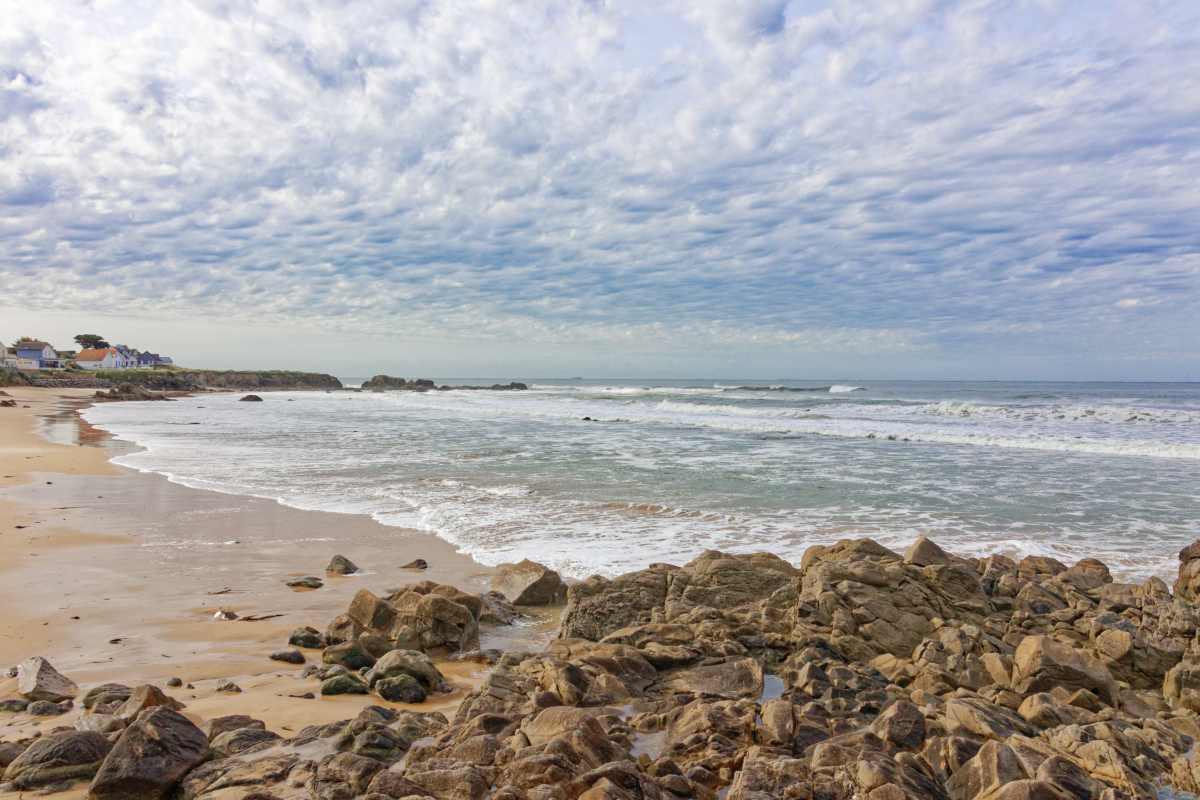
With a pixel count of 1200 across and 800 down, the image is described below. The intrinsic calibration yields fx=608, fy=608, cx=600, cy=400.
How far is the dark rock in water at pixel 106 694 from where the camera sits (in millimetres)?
4027

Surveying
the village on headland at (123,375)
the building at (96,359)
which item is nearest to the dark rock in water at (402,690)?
the village on headland at (123,375)

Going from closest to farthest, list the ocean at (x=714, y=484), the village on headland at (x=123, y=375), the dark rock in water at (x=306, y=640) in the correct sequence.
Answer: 1. the dark rock in water at (x=306, y=640)
2. the ocean at (x=714, y=484)
3. the village on headland at (x=123, y=375)

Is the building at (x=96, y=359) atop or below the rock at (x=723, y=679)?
atop

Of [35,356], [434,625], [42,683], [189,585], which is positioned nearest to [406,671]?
[434,625]

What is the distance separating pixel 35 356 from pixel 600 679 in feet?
413

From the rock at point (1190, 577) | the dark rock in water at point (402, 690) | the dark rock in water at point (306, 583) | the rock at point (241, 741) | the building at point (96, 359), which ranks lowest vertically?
the dark rock in water at point (306, 583)

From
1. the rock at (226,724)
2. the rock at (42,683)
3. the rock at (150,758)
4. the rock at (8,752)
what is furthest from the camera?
the rock at (42,683)

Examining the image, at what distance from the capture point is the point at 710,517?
33.8 ft

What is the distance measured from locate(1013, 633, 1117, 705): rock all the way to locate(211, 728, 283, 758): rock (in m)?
4.97

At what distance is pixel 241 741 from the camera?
11.5 ft

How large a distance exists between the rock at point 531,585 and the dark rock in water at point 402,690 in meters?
2.23

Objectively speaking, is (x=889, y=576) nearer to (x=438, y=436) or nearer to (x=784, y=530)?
(x=784, y=530)

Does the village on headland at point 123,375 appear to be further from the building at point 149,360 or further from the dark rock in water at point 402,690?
the dark rock in water at point 402,690

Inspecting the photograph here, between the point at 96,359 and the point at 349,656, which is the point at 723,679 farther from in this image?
the point at 96,359
